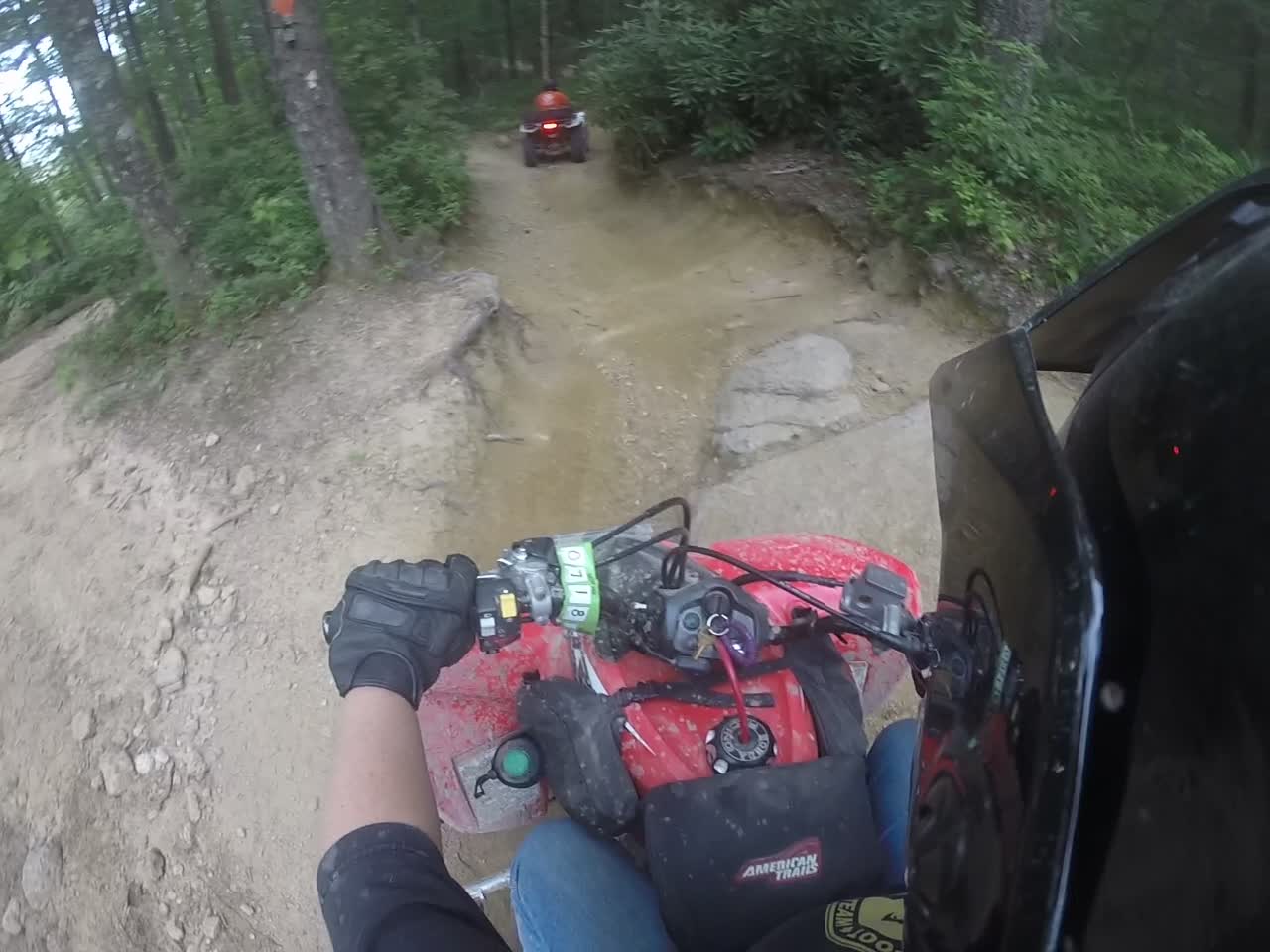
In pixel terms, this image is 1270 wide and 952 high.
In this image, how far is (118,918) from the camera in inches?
108

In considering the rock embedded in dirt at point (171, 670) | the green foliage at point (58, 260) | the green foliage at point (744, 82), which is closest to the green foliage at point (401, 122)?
the green foliage at point (744, 82)

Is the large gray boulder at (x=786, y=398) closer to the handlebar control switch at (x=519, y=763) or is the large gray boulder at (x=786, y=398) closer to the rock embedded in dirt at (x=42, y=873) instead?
the handlebar control switch at (x=519, y=763)

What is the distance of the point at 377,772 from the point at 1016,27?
19.6 feet

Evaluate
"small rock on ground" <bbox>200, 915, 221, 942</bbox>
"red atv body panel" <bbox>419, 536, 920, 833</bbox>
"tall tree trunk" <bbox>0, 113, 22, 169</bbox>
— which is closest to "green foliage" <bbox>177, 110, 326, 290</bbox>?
"small rock on ground" <bbox>200, 915, 221, 942</bbox>

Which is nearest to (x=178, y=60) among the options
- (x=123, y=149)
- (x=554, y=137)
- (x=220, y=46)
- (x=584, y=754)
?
(x=220, y=46)

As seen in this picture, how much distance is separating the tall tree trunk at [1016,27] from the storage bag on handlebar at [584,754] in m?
5.24

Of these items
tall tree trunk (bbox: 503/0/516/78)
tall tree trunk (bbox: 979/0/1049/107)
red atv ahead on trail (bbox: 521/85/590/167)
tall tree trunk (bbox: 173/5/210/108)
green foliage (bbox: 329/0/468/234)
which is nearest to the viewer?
tall tree trunk (bbox: 979/0/1049/107)

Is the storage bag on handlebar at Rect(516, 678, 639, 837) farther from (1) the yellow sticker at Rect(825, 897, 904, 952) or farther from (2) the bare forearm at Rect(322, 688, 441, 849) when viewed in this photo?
(1) the yellow sticker at Rect(825, 897, 904, 952)

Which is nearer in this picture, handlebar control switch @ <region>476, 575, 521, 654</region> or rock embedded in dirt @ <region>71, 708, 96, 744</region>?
handlebar control switch @ <region>476, 575, 521, 654</region>

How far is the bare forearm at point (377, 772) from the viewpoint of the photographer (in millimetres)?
1388

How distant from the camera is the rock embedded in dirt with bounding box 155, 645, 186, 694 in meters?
3.30

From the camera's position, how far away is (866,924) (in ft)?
3.55

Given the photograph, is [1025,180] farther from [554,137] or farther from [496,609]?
[554,137]

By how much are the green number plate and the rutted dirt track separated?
157 cm
